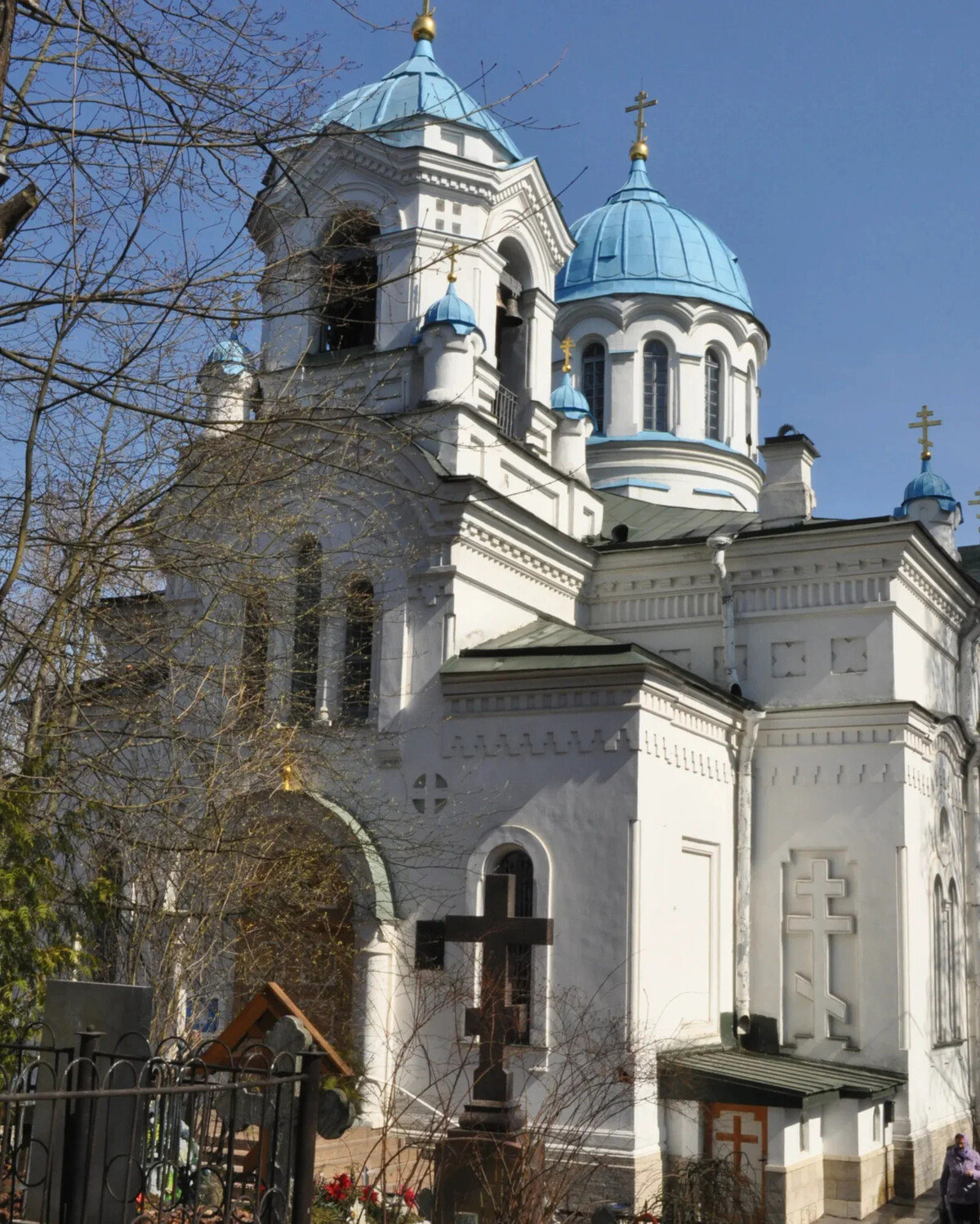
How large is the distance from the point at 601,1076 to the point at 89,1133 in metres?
7.01

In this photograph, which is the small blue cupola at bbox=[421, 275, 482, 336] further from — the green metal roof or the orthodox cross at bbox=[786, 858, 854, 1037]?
the green metal roof

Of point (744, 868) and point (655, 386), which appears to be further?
point (655, 386)

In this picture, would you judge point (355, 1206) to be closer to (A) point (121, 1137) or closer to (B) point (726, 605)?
(A) point (121, 1137)

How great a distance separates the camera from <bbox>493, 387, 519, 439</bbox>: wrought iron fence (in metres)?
15.8

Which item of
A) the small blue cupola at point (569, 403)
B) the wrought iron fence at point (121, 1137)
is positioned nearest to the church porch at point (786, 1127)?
the wrought iron fence at point (121, 1137)

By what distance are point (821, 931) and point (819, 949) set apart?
0.57 ft

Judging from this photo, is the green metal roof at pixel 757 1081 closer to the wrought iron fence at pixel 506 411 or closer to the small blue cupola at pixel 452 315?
the wrought iron fence at pixel 506 411

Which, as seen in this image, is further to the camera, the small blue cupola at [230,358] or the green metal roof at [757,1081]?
the green metal roof at [757,1081]

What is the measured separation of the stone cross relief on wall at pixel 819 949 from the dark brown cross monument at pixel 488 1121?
13.4 ft

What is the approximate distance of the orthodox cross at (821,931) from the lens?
14.3 m

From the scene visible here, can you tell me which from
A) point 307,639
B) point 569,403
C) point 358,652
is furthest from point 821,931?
point 569,403

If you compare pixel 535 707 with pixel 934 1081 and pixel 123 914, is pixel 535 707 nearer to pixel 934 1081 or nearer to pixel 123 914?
pixel 123 914

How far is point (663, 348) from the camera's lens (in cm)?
2133

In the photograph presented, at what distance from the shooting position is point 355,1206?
9.62 m
